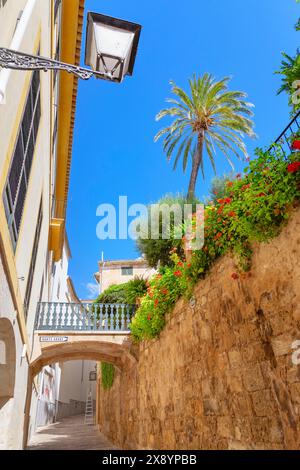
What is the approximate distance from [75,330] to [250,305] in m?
9.07

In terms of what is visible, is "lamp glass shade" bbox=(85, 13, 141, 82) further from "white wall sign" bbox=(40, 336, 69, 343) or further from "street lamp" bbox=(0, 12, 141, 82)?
"white wall sign" bbox=(40, 336, 69, 343)

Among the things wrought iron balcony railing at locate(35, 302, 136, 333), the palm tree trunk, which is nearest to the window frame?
the palm tree trunk

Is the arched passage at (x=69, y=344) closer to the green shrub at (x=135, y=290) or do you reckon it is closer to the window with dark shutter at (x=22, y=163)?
the green shrub at (x=135, y=290)

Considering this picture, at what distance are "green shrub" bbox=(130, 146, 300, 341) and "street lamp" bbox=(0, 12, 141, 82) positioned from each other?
1983mm

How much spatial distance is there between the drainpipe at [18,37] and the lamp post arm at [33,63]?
303 mm

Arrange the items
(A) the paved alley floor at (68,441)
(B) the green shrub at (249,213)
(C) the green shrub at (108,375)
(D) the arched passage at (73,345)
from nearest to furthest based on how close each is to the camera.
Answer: (B) the green shrub at (249,213)
(D) the arched passage at (73,345)
(A) the paved alley floor at (68,441)
(C) the green shrub at (108,375)

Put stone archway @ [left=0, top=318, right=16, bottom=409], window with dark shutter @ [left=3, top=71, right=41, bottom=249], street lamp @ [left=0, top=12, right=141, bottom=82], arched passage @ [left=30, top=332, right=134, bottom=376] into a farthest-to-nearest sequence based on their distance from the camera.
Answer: arched passage @ [left=30, top=332, right=134, bottom=376]
stone archway @ [left=0, top=318, right=16, bottom=409]
window with dark shutter @ [left=3, top=71, right=41, bottom=249]
street lamp @ [left=0, top=12, right=141, bottom=82]

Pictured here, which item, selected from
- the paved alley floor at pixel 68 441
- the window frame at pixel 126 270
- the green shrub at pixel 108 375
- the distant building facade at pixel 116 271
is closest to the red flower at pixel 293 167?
the paved alley floor at pixel 68 441

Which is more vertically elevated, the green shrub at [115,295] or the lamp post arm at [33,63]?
the green shrub at [115,295]

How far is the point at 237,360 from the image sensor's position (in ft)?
15.4

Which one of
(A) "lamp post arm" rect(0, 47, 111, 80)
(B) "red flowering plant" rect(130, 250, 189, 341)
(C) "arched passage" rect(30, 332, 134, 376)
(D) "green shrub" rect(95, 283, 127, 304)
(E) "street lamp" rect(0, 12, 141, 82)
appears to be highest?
(D) "green shrub" rect(95, 283, 127, 304)

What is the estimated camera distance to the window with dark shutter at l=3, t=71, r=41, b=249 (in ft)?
14.7

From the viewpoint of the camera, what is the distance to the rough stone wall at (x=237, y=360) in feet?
12.3

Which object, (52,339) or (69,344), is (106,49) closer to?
(52,339)
